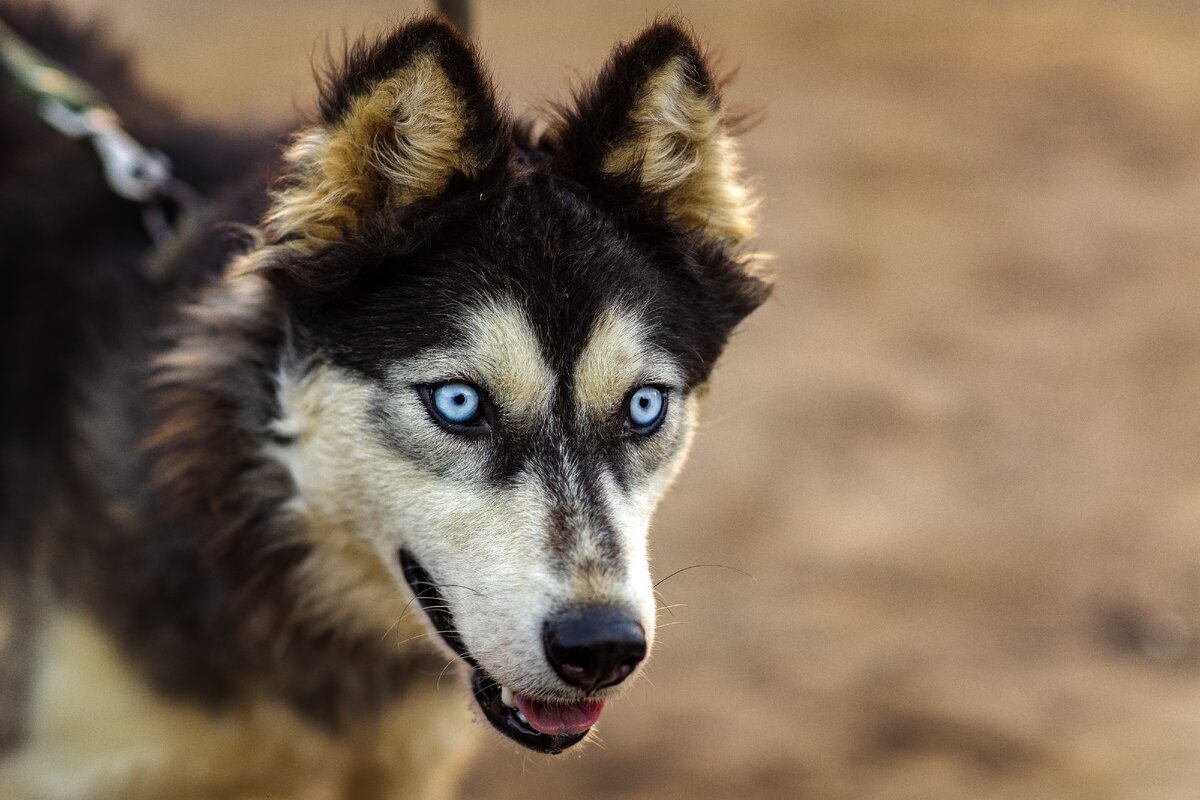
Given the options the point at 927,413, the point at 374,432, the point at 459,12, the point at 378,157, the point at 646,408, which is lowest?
the point at 374,432

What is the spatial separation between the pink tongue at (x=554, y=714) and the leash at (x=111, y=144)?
2013 mm

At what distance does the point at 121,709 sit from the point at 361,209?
1.62 meters

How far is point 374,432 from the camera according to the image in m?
3.15

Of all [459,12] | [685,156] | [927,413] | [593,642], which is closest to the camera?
[593,642]

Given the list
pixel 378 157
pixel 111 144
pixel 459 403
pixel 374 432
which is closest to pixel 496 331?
pixel 459 403

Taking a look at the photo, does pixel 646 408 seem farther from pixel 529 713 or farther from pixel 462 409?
pixel 529 713

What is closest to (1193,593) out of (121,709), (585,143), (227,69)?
(585,143)

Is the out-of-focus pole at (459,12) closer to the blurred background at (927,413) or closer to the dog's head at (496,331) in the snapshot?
the blurred background at (927,413)

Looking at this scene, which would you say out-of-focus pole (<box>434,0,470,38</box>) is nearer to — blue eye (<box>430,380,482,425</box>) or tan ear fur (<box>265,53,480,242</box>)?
tan ear fur (<box>265,53,480,242</box>)

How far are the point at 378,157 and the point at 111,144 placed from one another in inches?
61.4

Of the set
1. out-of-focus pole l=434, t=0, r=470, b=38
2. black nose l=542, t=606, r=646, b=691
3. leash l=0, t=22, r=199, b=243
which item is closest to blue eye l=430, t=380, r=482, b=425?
black nose l=542, t=606, r=646, b=691

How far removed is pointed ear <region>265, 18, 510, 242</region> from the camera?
2969 millimetres

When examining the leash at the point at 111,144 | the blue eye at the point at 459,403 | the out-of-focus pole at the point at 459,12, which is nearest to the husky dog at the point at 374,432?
the blue eye at the point at 459,403

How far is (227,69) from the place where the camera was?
37.8ft
